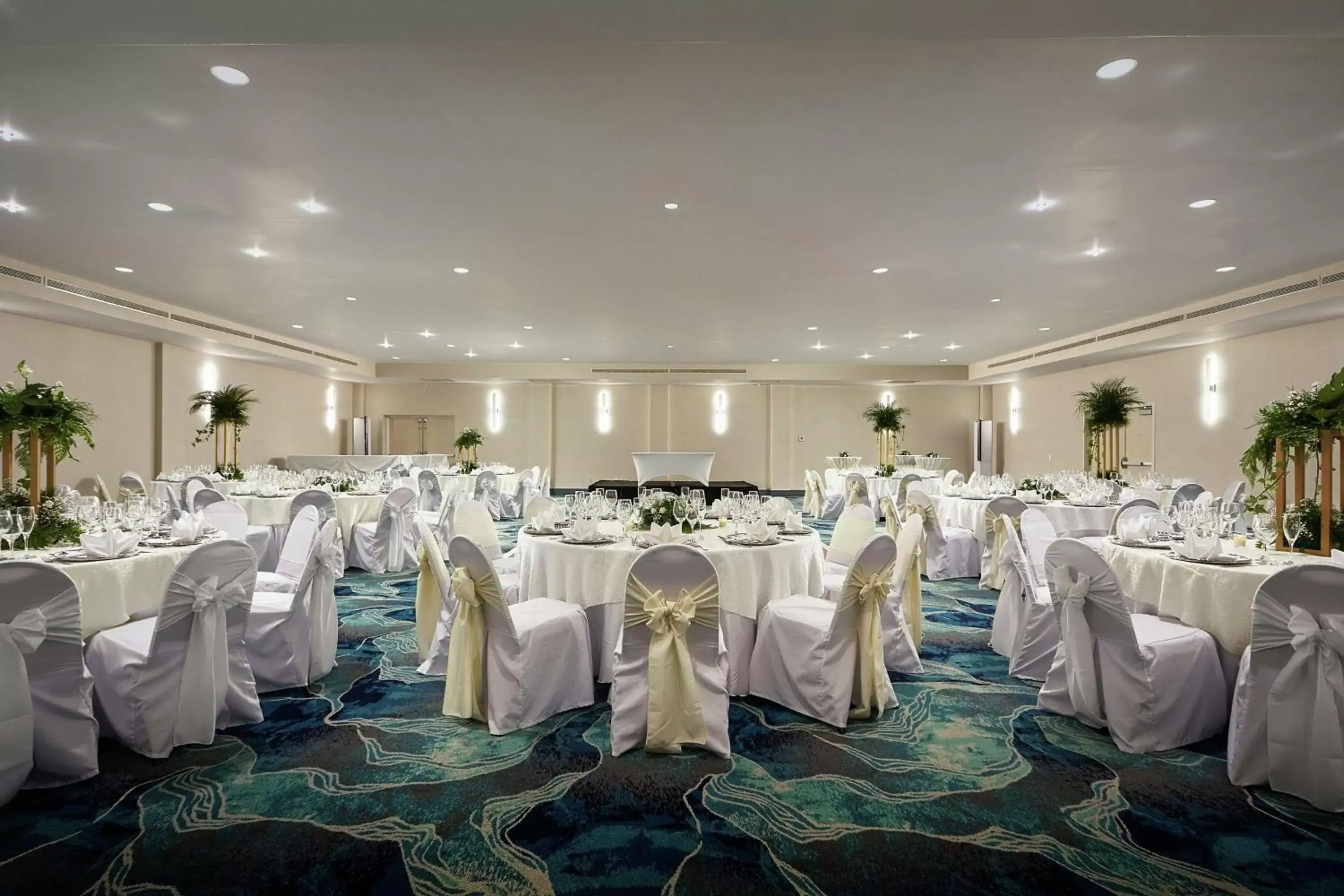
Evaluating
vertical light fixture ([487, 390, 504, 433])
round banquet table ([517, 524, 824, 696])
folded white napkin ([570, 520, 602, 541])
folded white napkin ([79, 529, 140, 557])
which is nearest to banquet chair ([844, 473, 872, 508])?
round banquet table ([517, 524, 824, 696])

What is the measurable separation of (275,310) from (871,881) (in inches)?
431

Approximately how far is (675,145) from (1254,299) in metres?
8.20

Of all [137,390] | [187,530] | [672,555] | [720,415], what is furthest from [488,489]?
[672,555]

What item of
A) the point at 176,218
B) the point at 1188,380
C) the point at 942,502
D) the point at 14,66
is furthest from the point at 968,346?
the point at 14,66

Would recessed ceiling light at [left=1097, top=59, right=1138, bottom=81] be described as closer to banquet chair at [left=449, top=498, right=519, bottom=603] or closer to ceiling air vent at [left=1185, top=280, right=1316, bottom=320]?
banquet chair at [left=449, top=498, right=519, bottom=603]

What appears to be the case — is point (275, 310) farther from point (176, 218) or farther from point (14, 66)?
point (14, 66)

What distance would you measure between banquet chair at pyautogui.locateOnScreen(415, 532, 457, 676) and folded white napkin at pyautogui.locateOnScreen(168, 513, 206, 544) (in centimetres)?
118

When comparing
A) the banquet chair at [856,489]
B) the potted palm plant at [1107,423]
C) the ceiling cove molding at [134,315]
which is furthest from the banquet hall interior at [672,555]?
the potted palm plant at [1107,423]

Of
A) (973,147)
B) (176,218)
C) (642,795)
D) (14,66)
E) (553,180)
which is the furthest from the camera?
(176,218)

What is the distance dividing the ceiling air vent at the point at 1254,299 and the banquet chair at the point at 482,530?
9.06 meters

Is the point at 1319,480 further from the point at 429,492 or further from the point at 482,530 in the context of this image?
the point at 429,492

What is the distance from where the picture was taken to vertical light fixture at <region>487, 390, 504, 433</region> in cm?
1903

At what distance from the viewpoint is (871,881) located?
7.38ft

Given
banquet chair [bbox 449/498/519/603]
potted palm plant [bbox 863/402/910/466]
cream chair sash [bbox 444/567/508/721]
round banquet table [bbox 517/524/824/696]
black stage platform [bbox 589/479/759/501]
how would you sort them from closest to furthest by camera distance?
cream chair sash [bbox 444/567/508/721] → round banquet table [bbox 517/524/824/696] → banquet chair [bbox 449/498/519/603] → potted palm plant [bbox 863/402/910/466] → black stage platform [bbox 589/479/759/501]
